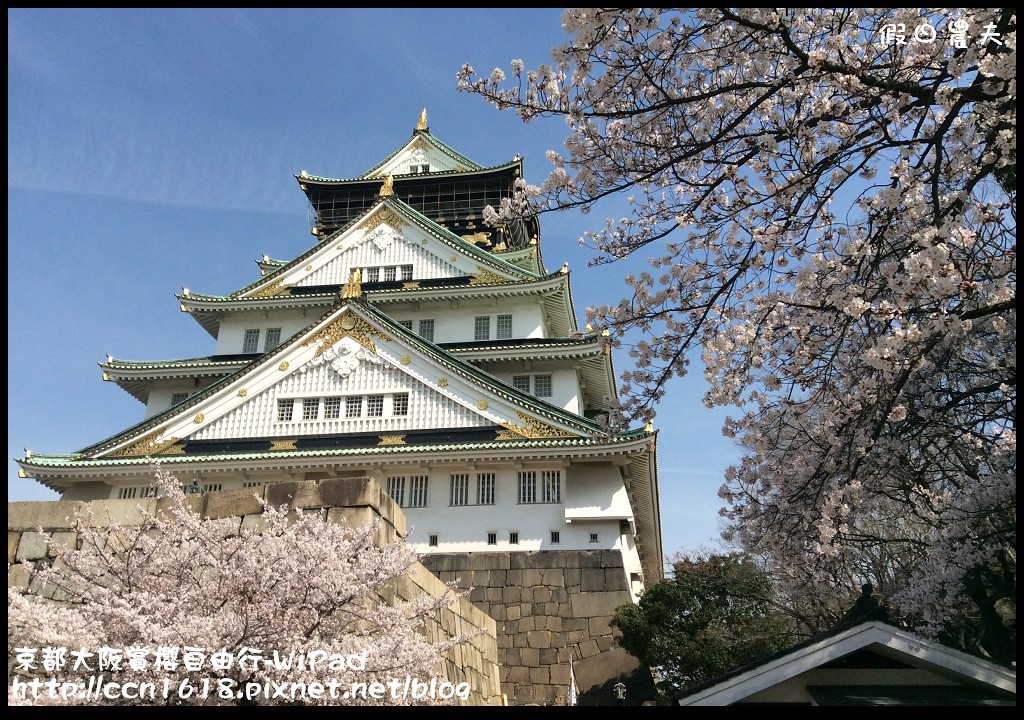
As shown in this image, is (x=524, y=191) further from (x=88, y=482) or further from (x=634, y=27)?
(x=88, y=482)

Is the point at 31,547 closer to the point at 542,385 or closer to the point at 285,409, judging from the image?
the point at 285,409

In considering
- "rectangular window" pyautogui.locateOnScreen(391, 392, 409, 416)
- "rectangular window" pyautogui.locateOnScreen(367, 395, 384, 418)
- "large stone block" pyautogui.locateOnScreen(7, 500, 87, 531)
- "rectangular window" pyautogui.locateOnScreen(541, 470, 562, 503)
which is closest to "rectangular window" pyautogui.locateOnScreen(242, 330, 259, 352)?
"rectangular window" pyautogui.locateOnScreen(367, 395, 384, 418)

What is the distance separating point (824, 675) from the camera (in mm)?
7906

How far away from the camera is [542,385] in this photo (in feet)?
81.5

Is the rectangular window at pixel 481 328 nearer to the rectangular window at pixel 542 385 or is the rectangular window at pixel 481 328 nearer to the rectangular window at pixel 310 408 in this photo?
the rectangular window at pixel 542 385

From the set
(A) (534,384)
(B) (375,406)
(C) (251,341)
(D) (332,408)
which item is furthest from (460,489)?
(C) (251,341)

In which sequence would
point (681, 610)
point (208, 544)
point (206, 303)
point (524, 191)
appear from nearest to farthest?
point (208, 544), point (524, 191), point (681, 610), point (206, 303)

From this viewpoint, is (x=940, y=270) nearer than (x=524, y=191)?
Answer: Yes

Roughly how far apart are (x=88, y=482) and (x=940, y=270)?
21.2 meters

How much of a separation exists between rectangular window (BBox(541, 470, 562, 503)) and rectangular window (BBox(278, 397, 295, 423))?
23.7ft

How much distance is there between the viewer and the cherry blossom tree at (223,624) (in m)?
6.23

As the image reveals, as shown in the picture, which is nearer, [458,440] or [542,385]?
[458,440]

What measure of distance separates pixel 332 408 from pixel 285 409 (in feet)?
4.36
